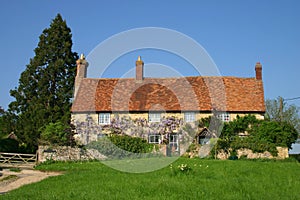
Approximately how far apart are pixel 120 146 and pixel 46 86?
13.7 meters

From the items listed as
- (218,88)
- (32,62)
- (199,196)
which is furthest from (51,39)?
(199,196)

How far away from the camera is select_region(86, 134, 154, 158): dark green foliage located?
1008 inches

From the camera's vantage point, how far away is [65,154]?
24.8m

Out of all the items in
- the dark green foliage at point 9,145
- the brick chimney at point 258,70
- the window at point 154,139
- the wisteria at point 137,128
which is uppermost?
the brick chimney at point 258,70

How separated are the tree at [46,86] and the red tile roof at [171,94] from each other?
110 inches

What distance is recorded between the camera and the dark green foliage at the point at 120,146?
25594 millimetres

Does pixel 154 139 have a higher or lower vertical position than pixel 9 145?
higher

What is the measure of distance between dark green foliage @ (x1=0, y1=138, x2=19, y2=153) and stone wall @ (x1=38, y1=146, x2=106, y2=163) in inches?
308

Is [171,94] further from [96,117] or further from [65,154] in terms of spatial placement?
[65,154]

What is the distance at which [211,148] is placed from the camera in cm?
2680

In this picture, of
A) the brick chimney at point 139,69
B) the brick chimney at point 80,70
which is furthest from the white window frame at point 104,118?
the brick chimney at point 139,69

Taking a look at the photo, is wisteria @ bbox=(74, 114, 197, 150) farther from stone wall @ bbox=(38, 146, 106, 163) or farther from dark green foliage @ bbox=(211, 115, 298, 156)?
stone wall @ bbox=(38, 146, 106, 163)

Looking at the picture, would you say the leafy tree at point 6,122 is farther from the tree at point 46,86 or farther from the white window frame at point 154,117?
the white window frame at point 154,117

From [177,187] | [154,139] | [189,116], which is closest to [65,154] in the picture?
[154,139]
